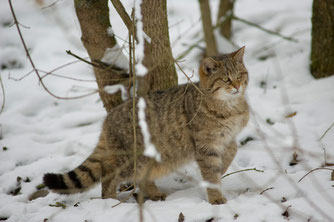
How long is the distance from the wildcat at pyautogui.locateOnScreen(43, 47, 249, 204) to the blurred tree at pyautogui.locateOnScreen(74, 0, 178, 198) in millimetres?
270

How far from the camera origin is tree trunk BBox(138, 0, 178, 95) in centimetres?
354

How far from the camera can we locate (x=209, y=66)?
3.34 meters

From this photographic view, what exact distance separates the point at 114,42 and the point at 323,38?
2.82 meters

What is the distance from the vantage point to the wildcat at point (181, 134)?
3.25m

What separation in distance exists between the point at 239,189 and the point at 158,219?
3.16 ft

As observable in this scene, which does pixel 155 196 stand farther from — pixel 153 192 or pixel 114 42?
pixel 114 42

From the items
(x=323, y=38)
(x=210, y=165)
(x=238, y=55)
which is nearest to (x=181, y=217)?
(x=210, y=165)

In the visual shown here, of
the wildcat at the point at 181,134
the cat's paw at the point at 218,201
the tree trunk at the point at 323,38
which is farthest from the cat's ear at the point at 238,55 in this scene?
the tree trunk at the point at 323,38

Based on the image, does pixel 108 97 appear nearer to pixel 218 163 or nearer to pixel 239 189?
pixel 218 163

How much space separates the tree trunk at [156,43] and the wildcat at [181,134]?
294 millimetres

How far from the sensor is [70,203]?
335 centimetres

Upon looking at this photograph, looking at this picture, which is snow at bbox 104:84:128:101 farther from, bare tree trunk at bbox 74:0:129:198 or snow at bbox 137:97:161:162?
snow at bbox 137:97:161:162

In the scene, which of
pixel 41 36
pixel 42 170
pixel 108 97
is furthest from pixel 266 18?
pixel 42 170

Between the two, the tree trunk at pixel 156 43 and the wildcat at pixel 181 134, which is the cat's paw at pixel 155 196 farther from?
the tree trunk at pixel 156 43
